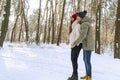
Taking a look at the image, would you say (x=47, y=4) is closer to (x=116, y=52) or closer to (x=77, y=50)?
(x=116, y=52)

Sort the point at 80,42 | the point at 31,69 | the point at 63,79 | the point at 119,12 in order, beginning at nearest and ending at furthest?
the point at 80,42 < the point at 63,79 < the point at 31,69 < the point at 119,12

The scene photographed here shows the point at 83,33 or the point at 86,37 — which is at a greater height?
the point at 83,33

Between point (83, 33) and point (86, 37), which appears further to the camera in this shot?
point (86, 37)

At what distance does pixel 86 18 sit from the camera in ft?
23.8

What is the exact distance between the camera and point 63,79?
771cm

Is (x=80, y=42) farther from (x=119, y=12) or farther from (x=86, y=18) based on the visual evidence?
(x=119, y=12)

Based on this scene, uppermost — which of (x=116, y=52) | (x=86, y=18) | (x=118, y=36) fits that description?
(x=86, y=18)

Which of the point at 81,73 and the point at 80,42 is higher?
the point at 80,42

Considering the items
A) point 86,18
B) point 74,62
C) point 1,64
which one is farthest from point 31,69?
point 86,18

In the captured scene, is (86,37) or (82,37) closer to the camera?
(82,37)

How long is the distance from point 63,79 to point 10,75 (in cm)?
150

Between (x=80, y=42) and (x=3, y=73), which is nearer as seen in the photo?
(x=80, y=42)

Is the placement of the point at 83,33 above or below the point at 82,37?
above

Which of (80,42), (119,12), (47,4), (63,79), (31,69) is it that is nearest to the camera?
(80,42)
